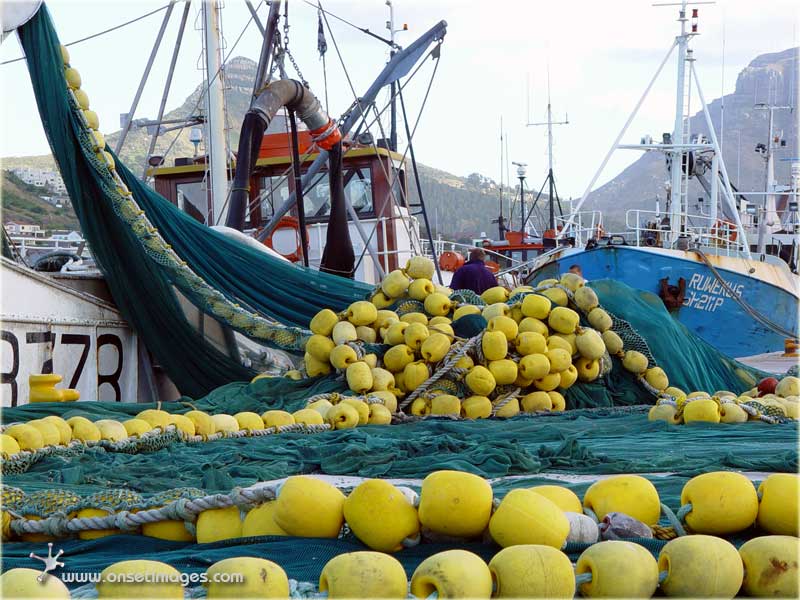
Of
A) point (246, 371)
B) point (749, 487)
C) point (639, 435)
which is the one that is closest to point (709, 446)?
point (639, 435)

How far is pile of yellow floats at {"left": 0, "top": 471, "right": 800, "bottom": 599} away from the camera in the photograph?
2.10 m

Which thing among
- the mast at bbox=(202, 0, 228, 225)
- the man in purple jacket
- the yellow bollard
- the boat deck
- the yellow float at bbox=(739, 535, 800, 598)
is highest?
the mast at bbox=(202, 0, 228, 225)

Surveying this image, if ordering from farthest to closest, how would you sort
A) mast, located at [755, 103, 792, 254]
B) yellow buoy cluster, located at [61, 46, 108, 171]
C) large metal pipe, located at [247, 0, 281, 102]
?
mast, located at [755, 103, 792, 254] < large metal pipe, located at [247, 0, 281, 102] < yellow buoy cluster, located at [61, 46, 108, 171]

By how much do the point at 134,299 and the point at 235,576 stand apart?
567 centimetres

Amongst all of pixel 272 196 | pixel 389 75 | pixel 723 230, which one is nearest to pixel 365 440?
pixel 389 75

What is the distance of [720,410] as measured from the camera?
5410 mm

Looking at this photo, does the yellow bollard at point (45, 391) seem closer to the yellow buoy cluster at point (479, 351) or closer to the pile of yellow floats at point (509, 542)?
the yellow buoy cluster at point (479, 351)

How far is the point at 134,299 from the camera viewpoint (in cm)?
748

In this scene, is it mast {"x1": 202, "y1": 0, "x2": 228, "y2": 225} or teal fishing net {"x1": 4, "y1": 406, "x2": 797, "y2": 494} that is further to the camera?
mast {"x1": 202, "y1": 0, "x2": 228, "y2": 225}

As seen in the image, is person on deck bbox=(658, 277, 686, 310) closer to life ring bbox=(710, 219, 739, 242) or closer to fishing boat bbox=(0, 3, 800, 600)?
life ring bbox=(710, 219, 739, 242)

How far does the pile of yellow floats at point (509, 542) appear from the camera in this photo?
82.7 inches

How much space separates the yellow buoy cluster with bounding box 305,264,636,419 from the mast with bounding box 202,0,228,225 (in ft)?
14.0

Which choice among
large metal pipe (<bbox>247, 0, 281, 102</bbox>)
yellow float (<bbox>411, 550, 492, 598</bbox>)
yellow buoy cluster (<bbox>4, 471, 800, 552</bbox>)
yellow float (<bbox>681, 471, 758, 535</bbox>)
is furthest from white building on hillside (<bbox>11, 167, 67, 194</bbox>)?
yellow float (<bbox>411, 550, 492, 598</bbox>)

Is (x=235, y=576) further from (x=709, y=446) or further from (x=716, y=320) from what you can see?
(x=716, y=320)
